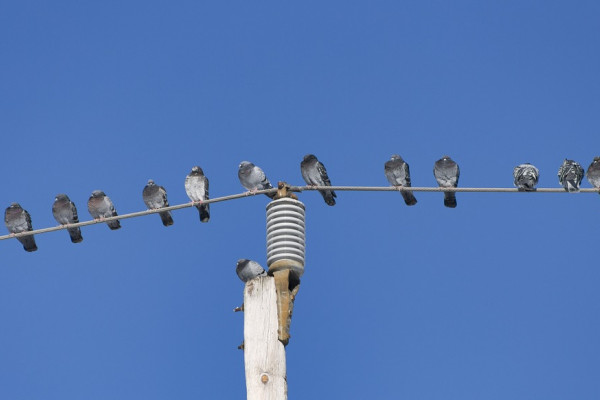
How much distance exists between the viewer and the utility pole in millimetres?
7598

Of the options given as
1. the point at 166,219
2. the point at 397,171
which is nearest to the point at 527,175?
the point at 397,171

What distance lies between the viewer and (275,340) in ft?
25.4

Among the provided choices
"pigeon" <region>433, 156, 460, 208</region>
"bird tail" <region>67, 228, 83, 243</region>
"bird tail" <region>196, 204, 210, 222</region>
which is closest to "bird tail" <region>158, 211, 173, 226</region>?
"bird tail" <region>196, 204, 210, 222</region>

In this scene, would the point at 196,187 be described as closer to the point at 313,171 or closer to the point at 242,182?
the point at 242,182

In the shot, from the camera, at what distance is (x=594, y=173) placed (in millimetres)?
16953

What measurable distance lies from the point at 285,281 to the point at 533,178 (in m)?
8.01

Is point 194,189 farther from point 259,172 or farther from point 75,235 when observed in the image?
point 75,235

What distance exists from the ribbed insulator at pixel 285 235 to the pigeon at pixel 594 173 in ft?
30.3

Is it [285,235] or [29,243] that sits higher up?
[29,243]

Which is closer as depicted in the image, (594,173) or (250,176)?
(250,176)

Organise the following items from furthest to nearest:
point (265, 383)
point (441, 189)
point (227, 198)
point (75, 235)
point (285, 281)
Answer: point (75, 235), point (441, 189), point (227, 198), point (285, 281), point (265, 383)

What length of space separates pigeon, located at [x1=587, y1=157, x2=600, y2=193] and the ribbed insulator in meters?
9.22

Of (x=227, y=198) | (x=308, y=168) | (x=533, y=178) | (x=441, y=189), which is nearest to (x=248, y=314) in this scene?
(x=227, y=198)

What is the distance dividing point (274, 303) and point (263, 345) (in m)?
0.34
